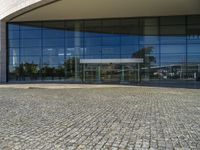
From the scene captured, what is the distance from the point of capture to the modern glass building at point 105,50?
3325cm

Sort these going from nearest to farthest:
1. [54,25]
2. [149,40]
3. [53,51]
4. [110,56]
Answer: [149,40] < [110,56] < [53,51] < [54,25]

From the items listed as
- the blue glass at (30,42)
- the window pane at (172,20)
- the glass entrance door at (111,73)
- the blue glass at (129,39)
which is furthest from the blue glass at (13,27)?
the window pane at (172,20)

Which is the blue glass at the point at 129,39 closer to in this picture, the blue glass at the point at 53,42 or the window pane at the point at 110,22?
the window pane at the point at 110,22

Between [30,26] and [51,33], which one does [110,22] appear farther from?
[30,26]

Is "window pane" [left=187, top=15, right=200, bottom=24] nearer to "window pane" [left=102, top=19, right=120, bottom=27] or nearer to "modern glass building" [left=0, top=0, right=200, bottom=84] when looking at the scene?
"modern glass building" [left=0, top=0, right=200, bottom=84]

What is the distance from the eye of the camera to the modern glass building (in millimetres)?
33250

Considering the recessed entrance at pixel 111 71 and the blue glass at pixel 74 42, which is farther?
the blue glass at pixel 74 42

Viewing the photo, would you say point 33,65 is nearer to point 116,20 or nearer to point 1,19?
point 1,19

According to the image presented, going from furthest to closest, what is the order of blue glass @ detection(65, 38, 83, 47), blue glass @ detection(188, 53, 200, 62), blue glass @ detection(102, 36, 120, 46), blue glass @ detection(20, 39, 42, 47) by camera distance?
blue glass @ detection(20, 39, 42, 47)
blue glass @ detection(65, 38, 83, 47)
blue glass @ detection(102, 36, 120, 46)
blue glass @ detection(188, 53, 200, 62)

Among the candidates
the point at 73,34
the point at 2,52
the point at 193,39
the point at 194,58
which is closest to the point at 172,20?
the point at 193,39

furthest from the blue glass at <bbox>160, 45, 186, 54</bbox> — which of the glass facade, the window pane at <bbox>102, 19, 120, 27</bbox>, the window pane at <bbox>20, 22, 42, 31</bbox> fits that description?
the window pane at <bbox>20, 22, 42, 31</bbox>

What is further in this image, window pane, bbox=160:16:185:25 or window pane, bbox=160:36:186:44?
window pane, bbox=160:36:186:44

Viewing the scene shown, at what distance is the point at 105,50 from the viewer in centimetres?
3462

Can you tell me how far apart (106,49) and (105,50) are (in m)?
0.17
